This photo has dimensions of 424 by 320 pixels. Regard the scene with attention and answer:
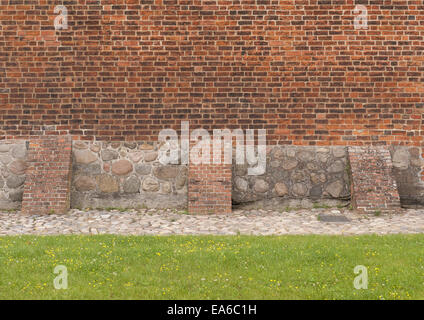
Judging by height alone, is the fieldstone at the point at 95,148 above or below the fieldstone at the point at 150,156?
above

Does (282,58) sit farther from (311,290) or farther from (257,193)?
(311,290)

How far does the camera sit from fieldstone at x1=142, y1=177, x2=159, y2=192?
777cm

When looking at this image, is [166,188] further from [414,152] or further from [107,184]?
[414,152]

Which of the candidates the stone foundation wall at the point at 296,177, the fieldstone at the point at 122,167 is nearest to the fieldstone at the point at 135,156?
the fieldstone at the point at 122,167

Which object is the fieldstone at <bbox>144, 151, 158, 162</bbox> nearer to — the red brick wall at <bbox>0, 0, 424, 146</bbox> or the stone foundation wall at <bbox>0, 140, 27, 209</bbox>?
the red brick wall at <bbox>0, 0, 424, 146</bbox>

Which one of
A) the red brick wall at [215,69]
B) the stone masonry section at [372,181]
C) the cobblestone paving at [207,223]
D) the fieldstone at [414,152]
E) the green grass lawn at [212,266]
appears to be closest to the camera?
the green grass lawn at [212,266]

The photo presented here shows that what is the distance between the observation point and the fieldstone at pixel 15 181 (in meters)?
7.75

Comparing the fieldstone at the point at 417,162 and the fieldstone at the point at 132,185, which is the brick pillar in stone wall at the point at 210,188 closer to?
the fieldstone at the point at 132,185

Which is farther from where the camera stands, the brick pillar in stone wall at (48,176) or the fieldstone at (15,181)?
the fieldstone at (15,181)

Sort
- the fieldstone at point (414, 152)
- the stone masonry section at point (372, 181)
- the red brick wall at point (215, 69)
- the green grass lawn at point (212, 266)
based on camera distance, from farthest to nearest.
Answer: the fieldstone at point (414, 152) < the red brick wall at point (215, 69) < the stone masonry section at point (372, 181) < the green grass lawn at point (212, 266)

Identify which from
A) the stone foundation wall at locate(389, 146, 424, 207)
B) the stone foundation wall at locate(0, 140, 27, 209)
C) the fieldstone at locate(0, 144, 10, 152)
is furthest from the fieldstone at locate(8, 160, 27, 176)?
the stone foundation wall at locate(389, 146, 424, 207)

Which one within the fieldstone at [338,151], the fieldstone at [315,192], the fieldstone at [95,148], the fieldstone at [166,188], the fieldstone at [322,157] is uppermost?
the fieldstone at [95,148]

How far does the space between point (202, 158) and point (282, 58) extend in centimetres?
232

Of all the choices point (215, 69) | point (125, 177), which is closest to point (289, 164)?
point (215, 69)
